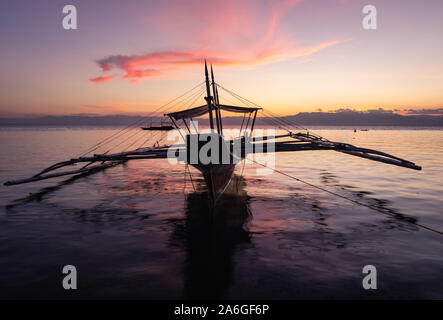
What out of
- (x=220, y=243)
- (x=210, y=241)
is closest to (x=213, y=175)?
(x=210, y=241)

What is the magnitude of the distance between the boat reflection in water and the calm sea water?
0.05 metres

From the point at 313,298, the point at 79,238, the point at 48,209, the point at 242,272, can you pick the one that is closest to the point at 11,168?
the point at 48,209

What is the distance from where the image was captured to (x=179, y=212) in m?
13.8

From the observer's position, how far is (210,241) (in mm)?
10000

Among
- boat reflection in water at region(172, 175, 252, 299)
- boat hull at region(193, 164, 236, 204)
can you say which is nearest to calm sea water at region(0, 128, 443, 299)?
boat reflection in water at region(172, 175, 252, 299)

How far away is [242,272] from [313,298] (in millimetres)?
2187

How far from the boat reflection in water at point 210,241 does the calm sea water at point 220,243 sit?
1.9 inches

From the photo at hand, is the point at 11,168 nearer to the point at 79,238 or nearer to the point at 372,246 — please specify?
the point at 79,238

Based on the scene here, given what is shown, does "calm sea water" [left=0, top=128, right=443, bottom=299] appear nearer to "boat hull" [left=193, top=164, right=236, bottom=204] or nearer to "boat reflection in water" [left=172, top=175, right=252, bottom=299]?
"boat reflection in water" [left=172, top=175, right=252, bottom=299]

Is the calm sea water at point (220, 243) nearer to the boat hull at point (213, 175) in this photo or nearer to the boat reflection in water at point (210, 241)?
the boat reflection in water at point (210, 241)

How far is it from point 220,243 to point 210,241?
1.57 ft

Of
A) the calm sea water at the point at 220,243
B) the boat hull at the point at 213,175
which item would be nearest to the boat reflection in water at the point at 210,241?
the calm sea water at the point at 220,243

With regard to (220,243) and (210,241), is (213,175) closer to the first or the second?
(210,241)

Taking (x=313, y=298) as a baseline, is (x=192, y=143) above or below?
above
